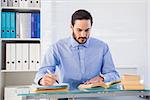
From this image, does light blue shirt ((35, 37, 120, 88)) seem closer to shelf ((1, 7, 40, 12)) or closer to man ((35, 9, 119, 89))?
man ((35, 9, 119, 89))

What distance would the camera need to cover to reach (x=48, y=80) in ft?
5.78

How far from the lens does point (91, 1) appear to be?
2.18 meters

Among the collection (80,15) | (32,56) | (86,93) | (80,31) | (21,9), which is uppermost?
(21,9)

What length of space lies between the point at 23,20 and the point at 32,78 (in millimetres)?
589

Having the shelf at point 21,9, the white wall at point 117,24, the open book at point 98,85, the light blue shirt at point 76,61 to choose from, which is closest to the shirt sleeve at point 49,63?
the light blue shirt at point 76,61

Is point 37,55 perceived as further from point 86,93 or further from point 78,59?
point 86,93

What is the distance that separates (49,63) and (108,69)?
1.67ft

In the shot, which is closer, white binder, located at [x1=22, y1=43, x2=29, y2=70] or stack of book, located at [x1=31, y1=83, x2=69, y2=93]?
stack of book, located at [x1=31, y1=83, x2=69, y2=93]

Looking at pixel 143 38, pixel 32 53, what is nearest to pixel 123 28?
pixel 143 38

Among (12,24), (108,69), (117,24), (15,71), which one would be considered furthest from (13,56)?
(117,24)

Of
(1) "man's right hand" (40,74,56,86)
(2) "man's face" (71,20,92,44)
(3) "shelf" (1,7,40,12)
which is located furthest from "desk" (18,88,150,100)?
(3) "shelf" (1,7,40,12)

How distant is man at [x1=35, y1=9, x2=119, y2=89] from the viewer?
195 cm

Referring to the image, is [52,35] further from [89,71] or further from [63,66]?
[89,71]

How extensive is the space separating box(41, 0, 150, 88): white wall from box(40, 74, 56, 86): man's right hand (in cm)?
39
